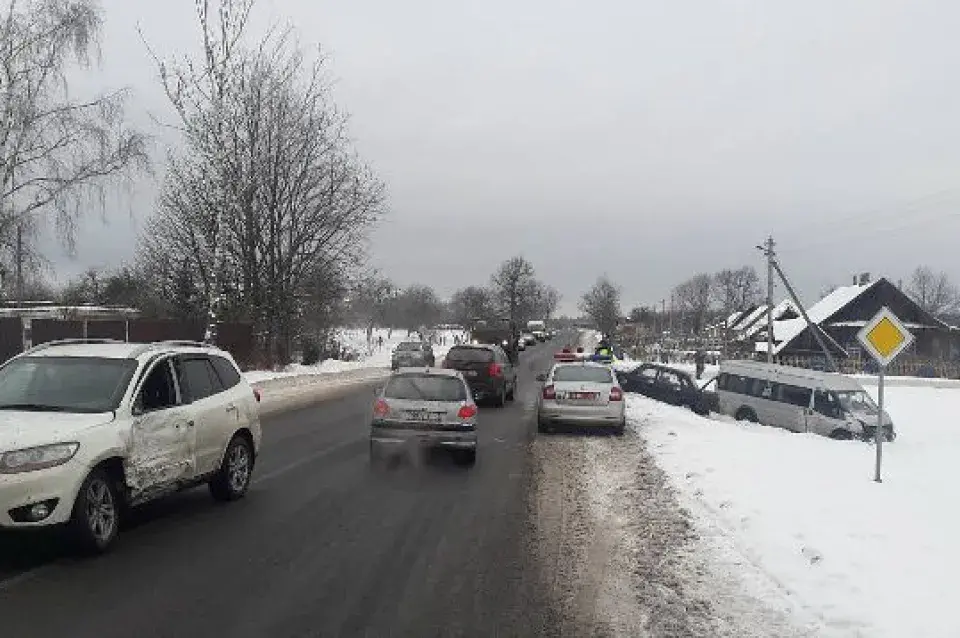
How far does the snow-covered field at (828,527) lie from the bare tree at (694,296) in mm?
116981

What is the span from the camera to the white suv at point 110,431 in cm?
580

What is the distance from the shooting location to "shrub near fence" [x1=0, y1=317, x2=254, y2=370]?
74.7 ft

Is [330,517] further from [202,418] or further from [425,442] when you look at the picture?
[425,442]

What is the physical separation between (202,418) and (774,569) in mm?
5434

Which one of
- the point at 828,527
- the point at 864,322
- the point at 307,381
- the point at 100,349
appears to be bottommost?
the point at 307,381

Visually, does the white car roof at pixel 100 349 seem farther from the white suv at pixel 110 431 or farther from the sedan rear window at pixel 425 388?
the sedan rear window at pixel 425 388

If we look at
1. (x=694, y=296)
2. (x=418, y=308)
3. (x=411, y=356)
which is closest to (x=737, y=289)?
(x=694, y=296)

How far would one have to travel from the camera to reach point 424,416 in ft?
37.9

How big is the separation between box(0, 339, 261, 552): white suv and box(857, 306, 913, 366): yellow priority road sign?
869cm

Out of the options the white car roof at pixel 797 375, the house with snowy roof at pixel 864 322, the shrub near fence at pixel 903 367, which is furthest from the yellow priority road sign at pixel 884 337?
the house with snowy roof at pixel 864 322

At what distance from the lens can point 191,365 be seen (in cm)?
814

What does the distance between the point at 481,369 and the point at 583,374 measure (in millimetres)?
6263

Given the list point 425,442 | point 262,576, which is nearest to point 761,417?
point 425,442

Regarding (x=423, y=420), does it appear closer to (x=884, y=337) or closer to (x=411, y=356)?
(x=884, y=337)
